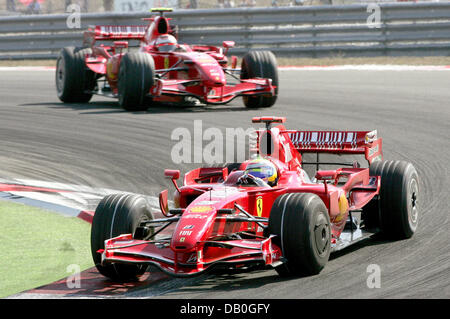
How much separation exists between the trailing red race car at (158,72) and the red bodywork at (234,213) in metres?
7.55

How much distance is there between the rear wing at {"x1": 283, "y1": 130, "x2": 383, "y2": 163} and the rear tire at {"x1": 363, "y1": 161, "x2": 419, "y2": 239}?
76 centimetres

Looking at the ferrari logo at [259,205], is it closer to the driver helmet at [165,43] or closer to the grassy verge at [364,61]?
the driver helmet at [165,43]

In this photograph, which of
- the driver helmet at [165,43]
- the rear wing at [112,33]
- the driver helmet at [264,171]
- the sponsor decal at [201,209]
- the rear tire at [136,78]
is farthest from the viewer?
the rear wing at [112,33]

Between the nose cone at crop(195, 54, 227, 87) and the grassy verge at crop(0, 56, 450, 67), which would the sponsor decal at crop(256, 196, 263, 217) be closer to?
the nose cone at crop(195, 54, 227, 87)

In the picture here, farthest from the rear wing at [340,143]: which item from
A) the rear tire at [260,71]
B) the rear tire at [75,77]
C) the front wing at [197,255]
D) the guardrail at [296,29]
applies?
the guardrail at [296,29]

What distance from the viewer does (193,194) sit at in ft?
27.8

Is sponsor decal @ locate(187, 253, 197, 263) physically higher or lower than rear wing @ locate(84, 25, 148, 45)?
lower

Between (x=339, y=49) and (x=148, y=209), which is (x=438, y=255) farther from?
(x=339, y=49)

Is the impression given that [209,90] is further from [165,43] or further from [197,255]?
[197,255]

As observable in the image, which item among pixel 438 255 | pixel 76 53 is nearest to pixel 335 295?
pixel 438 255

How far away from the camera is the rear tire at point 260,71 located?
17812mm

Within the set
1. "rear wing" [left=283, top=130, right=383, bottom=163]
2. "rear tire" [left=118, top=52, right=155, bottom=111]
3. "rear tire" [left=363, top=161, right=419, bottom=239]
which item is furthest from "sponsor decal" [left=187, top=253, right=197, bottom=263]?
"rear tire" [left=118, top=52, right=155, bottom=111]

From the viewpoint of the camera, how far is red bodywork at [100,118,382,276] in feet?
23.9

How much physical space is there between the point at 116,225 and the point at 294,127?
7.93 meters
